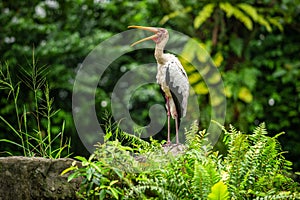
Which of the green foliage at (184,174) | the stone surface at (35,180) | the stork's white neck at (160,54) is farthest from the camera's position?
the stork's white neck at (160,54)

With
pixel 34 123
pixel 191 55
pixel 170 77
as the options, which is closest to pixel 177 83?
pixel 170 77

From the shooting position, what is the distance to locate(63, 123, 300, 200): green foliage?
68.6 inches

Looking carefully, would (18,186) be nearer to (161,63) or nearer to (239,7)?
(161,63)

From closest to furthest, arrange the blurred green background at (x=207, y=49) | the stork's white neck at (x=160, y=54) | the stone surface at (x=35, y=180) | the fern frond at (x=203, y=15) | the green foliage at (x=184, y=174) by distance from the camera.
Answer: the green foliage at (x=184, y=174) → the stone surface at (x=35, y=180) → the stork's white neck at (x=160, y=54) → the fern frond at (x=203, y=15) → the blurred green background at (x=207, y=49)

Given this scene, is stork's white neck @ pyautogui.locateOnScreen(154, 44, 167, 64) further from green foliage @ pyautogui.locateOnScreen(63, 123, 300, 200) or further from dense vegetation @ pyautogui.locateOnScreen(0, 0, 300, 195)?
dense vegetation @ pyautogui.locateOnScreen(0, 0, 300, 195)

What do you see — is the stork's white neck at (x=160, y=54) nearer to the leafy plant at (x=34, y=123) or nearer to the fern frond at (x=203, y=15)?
the leafy plant at (x=34, y=123)

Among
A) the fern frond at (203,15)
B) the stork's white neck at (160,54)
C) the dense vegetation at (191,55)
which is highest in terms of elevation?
the stork's white neck at (160,54)

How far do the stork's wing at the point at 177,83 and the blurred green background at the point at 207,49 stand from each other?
2.21 metres

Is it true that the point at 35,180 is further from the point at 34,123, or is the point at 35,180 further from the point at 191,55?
the point at 191,55

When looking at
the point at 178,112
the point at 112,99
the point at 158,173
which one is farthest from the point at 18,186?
the point at 112,99

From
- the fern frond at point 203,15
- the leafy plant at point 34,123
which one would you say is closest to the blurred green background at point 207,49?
the fern frond at point 203,15

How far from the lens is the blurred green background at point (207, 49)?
4.85 meters

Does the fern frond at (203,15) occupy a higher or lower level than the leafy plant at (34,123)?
higher

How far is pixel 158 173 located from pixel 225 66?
342cm
